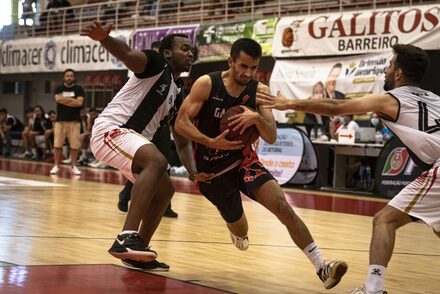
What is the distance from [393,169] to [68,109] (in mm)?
6020

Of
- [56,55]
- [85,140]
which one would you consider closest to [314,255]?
[85,140]

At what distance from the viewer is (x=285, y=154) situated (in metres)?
15.2

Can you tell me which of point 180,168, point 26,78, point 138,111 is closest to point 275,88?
point 180,168

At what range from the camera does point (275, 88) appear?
16719mm

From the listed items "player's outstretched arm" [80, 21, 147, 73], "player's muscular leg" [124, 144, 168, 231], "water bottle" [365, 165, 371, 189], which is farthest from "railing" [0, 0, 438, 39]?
"player's muscular leg" [124, 144, 168, 231]

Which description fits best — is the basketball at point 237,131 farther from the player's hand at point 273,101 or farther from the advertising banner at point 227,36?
the advertising banner at point 227,36

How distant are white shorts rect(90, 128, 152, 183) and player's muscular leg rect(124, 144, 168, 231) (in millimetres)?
96

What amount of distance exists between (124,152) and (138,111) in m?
0.38

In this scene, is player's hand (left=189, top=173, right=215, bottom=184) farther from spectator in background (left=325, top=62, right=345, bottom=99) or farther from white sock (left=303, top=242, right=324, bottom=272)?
spectator in background (left=325, top=62, right=345, bottom=99)

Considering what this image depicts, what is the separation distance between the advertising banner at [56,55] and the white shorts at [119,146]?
1461 centimetres

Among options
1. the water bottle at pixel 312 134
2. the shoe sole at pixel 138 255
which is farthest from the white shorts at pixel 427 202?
the water bottle at pixel 312 134

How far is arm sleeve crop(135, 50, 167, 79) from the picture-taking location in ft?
18.7

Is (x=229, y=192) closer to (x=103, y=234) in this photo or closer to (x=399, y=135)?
(x=399, y=135)

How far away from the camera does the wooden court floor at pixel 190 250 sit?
5328 millimetres
